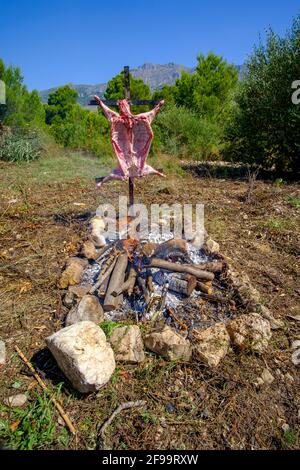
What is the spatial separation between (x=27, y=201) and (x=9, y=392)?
365 centimetres

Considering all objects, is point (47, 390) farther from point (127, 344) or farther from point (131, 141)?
point (131, 141)

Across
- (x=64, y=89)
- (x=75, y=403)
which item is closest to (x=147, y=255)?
(x=75, y=403)

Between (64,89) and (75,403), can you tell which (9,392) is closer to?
(75,403)

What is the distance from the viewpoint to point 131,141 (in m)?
3.15

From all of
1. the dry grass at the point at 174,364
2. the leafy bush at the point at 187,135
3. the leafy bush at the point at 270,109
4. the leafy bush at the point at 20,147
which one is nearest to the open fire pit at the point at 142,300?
the dry grass at the point at 174,364

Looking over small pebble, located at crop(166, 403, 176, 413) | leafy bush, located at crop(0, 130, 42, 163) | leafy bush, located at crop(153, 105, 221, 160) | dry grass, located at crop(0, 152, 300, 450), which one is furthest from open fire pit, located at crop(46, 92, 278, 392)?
leafy bush, located at crop(153, 105, 221, 160)

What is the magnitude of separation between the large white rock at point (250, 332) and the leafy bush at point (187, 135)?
8.96 m

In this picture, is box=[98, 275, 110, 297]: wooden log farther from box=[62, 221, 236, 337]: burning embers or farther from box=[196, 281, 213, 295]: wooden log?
box=[196, 281, 213, 295]: wooden log

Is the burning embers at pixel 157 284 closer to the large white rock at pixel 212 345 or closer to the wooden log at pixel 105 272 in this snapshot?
the wooden log at pixel 105 272

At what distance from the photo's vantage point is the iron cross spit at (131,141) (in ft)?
10.1

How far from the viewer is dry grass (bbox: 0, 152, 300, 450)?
1733 mm

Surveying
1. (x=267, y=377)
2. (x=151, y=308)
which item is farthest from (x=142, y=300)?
(x=267, y=377)

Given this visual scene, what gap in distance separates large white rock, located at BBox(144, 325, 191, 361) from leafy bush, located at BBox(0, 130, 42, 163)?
336 inches

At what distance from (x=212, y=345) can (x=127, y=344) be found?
22.6 inches
